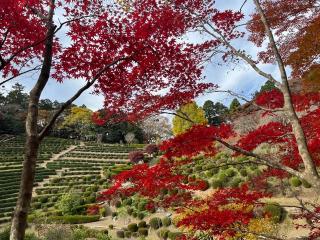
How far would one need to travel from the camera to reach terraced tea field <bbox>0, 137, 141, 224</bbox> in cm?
3544

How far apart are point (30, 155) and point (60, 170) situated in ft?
151

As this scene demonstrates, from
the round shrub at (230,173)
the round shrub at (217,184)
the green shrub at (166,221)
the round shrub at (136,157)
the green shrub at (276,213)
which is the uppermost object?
the round shrub at (136,157)

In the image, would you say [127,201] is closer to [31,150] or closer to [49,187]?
[49,187]

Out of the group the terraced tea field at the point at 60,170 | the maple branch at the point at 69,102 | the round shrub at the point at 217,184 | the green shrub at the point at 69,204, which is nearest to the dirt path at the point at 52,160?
the terraced tea field at the point at 60,170

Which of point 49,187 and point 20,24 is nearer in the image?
point 20,24

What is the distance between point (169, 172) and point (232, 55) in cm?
226

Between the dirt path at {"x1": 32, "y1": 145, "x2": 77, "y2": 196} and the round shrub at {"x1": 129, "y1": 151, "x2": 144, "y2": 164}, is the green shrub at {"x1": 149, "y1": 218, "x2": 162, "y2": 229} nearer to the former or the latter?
the dirt path at {"x1": 32, "y1": 145, "x2": 77, "y2": 196}

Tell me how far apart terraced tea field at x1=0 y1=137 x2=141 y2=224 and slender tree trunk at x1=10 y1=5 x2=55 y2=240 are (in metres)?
23.6

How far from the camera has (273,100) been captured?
752cm

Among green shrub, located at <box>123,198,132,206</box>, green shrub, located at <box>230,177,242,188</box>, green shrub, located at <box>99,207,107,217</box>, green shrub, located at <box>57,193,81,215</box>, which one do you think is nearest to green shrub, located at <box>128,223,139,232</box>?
green shrub, located at <box>230,177,242,188</box>

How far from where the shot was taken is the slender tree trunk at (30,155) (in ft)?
17.0

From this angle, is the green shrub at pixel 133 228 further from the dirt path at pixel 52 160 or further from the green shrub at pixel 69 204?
the dirt path at pixel 52 160

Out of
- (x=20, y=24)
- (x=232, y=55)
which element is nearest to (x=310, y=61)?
(x=232, y=55)

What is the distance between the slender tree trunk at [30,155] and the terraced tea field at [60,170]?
23646 mm
